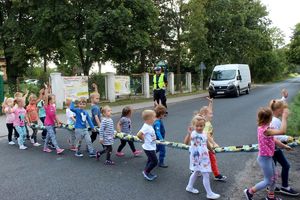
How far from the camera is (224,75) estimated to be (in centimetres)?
3112

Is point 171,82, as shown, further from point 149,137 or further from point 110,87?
point 149,137

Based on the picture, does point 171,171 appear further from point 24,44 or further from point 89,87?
point 24,44

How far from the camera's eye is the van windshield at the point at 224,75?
30.8 m

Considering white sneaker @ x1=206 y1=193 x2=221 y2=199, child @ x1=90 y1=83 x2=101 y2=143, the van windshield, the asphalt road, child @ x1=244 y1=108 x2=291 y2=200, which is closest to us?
child @ x1=244 y1=108 x2=291 y2=200

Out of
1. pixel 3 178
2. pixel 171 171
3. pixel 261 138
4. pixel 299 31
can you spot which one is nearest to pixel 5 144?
pixel 3 178

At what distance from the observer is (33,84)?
872 inches

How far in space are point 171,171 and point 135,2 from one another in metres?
21.3

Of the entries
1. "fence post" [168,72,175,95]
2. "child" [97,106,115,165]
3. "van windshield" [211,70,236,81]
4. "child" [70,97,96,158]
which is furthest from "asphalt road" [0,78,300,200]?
"fence post" [168,72,175,95]

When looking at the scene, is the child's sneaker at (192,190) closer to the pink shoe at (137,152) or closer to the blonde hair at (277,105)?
the blonde hair at (277,105)

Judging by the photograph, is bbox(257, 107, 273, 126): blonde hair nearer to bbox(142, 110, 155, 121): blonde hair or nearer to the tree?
bbox(142, 110, 155, 121): blonde hair

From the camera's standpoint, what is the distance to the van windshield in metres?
30.8

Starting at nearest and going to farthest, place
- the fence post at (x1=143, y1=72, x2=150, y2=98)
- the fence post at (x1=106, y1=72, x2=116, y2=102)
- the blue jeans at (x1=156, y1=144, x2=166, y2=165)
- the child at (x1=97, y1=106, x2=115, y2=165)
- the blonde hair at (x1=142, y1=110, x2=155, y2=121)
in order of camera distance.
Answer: the blonde hair at (x1=142, y1=110, x2=155, y2=121)
the blue jeans at (x1=156, y1=144, x2=166, y2=165)
the child at (x1=97, y1=106, x2=115, y2=165)
the fence post at (x1=106, y1=72, x2=116, y2=102)
the fence post at (x1=143, y1=72, x2=150, y2=98)

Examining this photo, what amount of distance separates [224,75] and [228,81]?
4.06ft

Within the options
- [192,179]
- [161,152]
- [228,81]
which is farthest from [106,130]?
[228,81]
